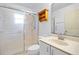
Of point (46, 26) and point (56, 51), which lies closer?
point (56, 51)

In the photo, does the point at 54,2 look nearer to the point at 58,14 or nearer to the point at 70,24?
the point at 58,14

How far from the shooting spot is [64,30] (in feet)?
5.09

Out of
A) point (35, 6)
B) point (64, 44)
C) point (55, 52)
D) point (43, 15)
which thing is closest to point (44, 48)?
point (55, 52)

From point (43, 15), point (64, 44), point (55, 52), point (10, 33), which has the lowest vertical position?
point (55, 52)

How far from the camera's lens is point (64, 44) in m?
1.51

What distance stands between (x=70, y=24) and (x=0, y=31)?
953 mm

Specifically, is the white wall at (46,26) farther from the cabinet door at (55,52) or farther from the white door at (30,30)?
the cabinet door at (55,52)

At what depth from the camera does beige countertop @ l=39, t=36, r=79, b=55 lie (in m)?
1.38

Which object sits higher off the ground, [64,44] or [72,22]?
[72,22]

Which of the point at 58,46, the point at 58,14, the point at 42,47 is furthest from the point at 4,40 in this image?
the point at 58,14

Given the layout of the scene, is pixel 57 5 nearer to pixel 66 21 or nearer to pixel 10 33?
Answer: pixel 66 21

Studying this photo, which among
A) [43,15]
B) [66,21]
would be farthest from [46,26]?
[66,21]

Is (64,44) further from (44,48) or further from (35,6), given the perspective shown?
(35,6)
